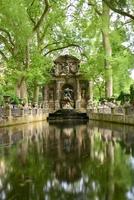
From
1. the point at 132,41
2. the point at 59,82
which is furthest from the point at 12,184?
the point at 59,82

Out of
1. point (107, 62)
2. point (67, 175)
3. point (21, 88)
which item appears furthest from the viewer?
point (107, 62)

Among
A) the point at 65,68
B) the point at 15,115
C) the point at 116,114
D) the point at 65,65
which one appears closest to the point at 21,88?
the point at 15,115

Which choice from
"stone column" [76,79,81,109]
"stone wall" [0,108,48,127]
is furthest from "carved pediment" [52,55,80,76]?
"stone wall" [0,108,48,127]

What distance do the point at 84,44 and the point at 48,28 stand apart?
16.3 ft

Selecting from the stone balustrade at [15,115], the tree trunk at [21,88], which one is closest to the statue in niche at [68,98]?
the stone balustrade at [15,115]

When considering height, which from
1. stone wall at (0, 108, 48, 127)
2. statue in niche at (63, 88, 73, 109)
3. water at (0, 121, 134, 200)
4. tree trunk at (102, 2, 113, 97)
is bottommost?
water at (0, 121, 134, 200)

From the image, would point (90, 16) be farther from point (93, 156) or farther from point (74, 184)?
point (74, 184)

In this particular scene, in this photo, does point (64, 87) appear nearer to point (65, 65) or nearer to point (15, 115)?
point (65, 65)

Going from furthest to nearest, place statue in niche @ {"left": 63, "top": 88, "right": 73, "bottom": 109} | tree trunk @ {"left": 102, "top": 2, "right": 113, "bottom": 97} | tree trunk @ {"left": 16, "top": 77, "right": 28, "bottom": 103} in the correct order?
1. statue in niche @ {"left": 63, "top": 88, "right": 73, "bottom": 109}
2. tree trunk @ {"left": 102, "top": 2, "right": 113, "bottom": 97}
3. tree trunk @ {"left": 16, "top": 77, "right": 28, "bottom": 103}

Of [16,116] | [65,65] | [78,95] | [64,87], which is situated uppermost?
[65,65]

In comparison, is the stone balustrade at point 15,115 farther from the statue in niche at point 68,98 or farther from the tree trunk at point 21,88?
the statue in niche at point 68,98

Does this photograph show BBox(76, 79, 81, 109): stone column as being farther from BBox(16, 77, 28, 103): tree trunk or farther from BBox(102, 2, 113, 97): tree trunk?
BBox(16, 77, 28, 103): tree trunk

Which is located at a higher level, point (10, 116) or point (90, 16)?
point (90, 16)

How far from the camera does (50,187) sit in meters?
6.20
